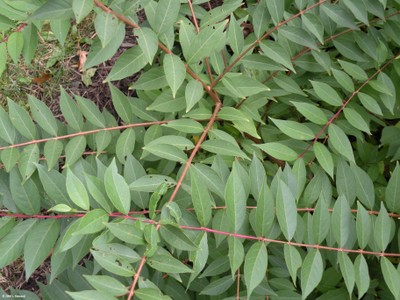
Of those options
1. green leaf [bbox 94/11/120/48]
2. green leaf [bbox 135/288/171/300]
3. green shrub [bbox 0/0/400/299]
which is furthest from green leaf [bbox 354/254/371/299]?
green leaf [bbox 94/11/120/48]

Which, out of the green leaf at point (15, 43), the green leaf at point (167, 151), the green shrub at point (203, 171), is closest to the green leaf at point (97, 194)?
the green shrub at point (203, 171)

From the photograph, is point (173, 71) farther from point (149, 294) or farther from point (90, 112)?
point (149, 294)

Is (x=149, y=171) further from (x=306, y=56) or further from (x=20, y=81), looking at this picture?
(x=20, y=81)

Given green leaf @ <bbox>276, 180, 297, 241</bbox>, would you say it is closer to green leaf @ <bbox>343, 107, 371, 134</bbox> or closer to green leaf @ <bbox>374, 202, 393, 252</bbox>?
green leaf @ <bbox>374, 202, 393, 252</bbox>

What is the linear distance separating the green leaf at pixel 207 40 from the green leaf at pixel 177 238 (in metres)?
0.67

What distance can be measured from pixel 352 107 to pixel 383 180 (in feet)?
1.66

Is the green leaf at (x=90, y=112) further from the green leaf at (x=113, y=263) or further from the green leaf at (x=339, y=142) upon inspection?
the green leaf at (x=339, y=142)

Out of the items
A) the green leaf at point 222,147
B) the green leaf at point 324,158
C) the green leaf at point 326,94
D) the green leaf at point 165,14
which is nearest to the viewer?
the green leaf at point 165,14

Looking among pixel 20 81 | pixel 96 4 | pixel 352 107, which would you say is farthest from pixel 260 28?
pixel 20 81

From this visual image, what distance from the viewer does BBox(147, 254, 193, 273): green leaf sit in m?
1.37

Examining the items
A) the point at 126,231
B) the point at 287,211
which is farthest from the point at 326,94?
the point at 126,231

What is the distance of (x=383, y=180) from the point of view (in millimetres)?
2439

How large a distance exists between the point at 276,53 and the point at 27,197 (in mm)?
1189

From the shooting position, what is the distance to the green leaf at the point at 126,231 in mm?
1340
